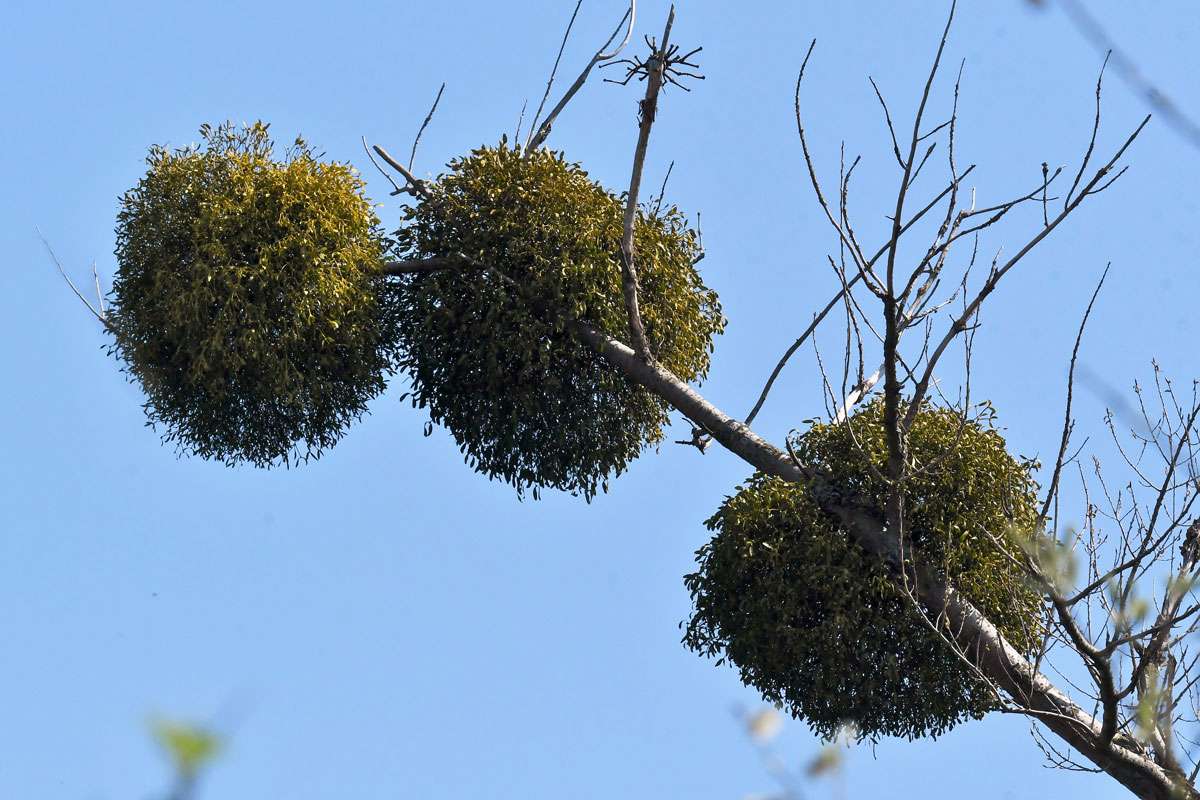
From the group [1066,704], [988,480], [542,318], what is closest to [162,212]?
[542,318]

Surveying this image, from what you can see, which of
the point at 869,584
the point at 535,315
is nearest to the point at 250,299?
the point at 535,315

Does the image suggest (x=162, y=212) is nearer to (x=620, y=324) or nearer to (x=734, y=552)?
(x=620, y=324)

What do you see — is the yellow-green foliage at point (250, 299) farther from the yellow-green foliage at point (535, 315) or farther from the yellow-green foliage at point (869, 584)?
the yellow-green foliage at point (869, 584)

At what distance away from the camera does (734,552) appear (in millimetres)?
7656

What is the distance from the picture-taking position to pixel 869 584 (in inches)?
286

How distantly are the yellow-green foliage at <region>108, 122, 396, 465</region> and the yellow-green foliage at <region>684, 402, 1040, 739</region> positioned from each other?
2.45 meters

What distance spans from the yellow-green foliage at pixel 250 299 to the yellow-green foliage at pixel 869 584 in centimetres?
245

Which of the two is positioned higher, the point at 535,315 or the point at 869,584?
the point at 535,315

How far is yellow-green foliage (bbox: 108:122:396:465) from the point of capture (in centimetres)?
769

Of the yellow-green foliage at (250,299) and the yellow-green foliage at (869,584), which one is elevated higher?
the yellow-green foliage at (250,299)

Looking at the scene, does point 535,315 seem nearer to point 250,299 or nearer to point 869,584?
point 250,299

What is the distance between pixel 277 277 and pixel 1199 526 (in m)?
4.93

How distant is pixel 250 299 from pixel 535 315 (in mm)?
1573

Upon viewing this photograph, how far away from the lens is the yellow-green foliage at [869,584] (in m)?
7.27
